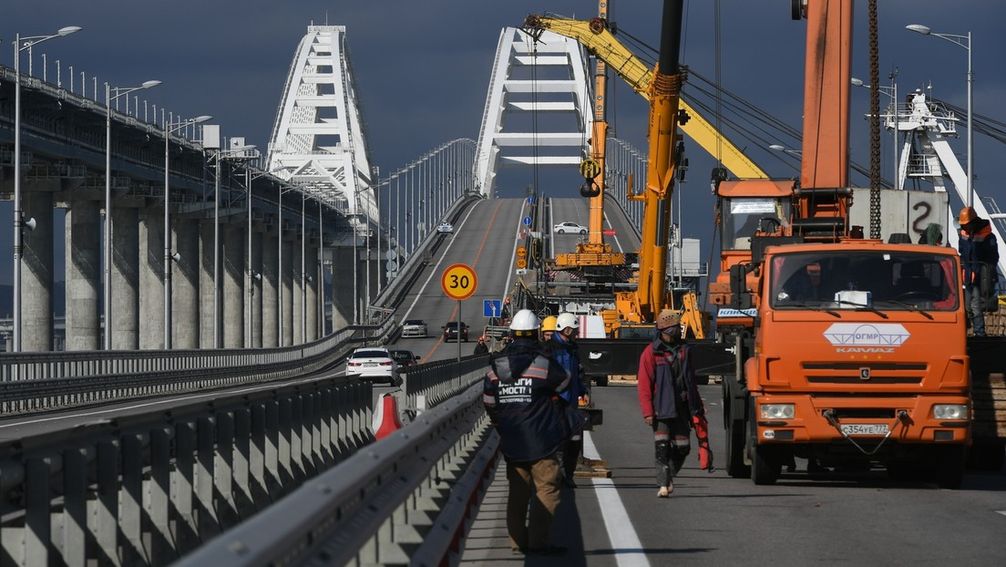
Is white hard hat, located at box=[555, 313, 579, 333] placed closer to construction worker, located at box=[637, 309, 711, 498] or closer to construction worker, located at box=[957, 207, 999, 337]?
construction worker, located at box=[637, 309, 711, 498]

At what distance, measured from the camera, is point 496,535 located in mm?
13289

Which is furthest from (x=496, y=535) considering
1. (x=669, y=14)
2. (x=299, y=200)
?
(x=299, y=200)

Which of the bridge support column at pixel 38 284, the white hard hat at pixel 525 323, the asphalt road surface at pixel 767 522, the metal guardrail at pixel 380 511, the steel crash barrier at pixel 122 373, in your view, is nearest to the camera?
the metal guardrail at pixel 380 511

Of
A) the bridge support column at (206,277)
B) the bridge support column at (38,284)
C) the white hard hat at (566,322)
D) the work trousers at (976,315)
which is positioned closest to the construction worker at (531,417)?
the white hard hat at (566,322)

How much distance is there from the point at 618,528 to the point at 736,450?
5.27 metres

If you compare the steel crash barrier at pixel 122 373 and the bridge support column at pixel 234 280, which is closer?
the steel crash barrier at pixel 122 373

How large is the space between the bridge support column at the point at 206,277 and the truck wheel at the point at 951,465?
86.2 meters

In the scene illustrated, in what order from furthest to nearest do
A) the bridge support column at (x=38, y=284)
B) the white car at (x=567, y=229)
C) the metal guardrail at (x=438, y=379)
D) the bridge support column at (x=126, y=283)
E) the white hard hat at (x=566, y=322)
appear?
the white car at (x=567, y=229) < the bridge support column at (x=126, y=283) < the bridge support column at (x=38, y=284) < the metal guardrail at (x=438, y=379) < the white hard hat at (x=566, y=322)

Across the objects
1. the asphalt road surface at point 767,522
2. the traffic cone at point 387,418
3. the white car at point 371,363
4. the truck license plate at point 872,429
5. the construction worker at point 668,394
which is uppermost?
the construction worker at point 668,394

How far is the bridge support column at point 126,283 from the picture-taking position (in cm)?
8300

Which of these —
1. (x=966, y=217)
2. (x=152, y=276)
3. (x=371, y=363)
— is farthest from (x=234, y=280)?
(x=966, y=217)

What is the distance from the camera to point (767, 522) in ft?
45.7

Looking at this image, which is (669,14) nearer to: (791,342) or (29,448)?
(791,342)

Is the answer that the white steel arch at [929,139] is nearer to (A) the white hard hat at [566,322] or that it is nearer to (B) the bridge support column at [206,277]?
(B) the bridge support column at [206,277]
